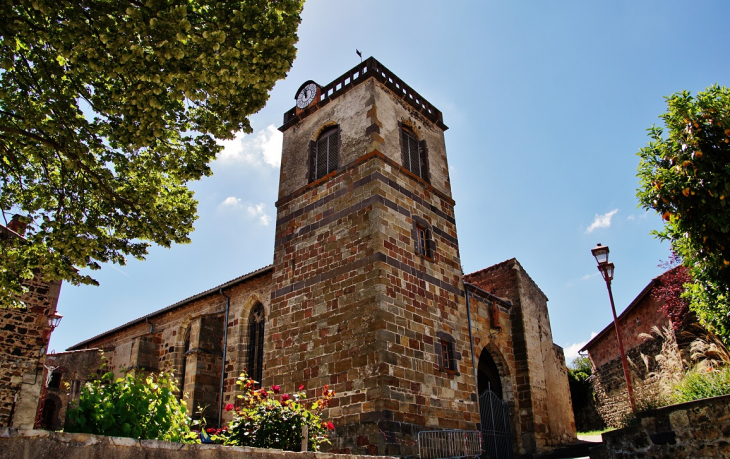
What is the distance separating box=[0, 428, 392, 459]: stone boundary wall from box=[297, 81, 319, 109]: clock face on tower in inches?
493

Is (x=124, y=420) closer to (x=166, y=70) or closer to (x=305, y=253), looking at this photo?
(x=166, y=70)

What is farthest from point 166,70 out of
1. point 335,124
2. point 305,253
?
point 335,124

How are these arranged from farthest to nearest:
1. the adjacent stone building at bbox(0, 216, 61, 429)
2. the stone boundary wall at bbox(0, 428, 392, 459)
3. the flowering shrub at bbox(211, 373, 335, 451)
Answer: the adjacent stone building at bbox(0, 216, 61, 429), the flowering shrub at bbox(211, 373, 335, 451), the stone boundary wall at bbox(0, 428, 392, 459)

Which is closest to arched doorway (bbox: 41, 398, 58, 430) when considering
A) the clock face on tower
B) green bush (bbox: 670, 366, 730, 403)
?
the clock face on tower

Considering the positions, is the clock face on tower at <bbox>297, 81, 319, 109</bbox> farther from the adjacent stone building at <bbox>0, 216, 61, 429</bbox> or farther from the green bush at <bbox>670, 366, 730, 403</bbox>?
the green bush at <bbox>670, 366, 730, 403</bbox>

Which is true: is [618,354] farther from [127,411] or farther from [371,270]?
[127,411]

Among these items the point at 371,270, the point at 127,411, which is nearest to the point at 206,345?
the point at 371,270

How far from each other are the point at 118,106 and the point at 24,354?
8.96 metres

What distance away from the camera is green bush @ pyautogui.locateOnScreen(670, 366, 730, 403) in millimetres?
7957

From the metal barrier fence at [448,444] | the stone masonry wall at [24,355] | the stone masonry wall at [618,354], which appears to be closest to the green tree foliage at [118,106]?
the stone masonry wall at [24,355]

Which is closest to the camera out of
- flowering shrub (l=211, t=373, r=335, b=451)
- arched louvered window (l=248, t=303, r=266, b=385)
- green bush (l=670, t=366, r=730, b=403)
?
flowering shrub (l=211, t=373, r=335, b=451)

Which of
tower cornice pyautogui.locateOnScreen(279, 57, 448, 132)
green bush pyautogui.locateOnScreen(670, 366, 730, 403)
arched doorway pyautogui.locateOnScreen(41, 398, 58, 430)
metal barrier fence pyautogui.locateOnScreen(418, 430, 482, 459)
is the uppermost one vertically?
tower cornice pyautogui.locateOnScreen(279, 57, 448, 132)

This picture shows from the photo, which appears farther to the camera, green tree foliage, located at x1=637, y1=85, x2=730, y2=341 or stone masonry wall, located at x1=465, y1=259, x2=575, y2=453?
stone masonry wall, located at x1=465, y1=259, x2=575, y2=453

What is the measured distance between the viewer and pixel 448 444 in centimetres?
1116
